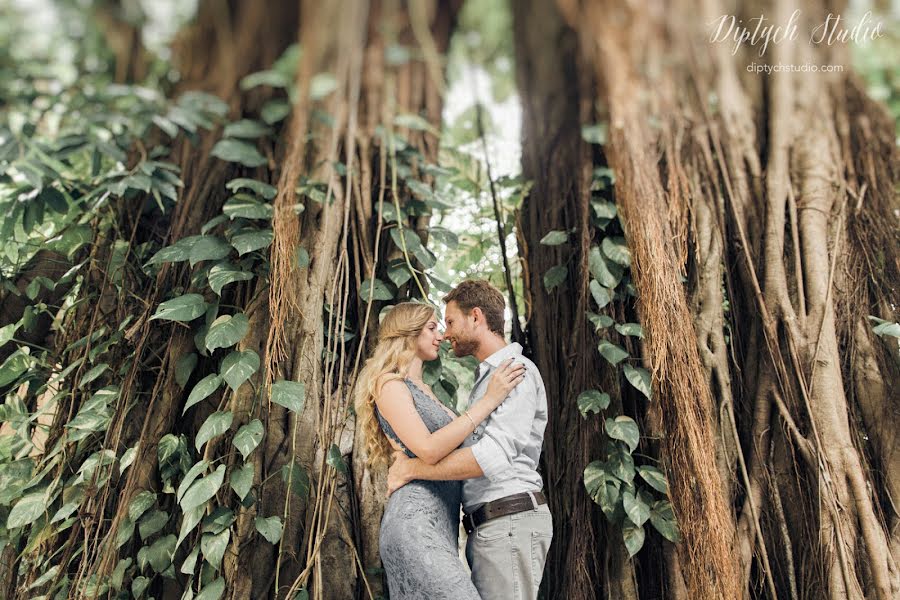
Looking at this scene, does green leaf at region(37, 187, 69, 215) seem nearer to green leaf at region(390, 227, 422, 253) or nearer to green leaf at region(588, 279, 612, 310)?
green leaf at region(390, 227, 422, 253)

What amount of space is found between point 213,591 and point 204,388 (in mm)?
503

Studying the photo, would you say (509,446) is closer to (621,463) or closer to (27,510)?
(621,463)

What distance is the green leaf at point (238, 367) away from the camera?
1680 mm

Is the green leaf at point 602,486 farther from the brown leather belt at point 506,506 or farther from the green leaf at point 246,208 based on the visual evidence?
the green leaf at point 246,208

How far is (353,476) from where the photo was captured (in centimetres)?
189

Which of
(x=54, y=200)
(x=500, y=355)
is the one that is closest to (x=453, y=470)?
(x=500, y=355)

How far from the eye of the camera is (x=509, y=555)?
153 centimetres

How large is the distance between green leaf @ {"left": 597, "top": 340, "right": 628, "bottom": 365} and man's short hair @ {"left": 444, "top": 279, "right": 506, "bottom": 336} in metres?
0.32

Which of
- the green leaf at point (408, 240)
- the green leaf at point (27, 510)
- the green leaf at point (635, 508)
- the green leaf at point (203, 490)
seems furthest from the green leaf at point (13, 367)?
the green leaf at point (635, 508)

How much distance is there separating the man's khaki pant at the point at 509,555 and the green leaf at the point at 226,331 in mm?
804

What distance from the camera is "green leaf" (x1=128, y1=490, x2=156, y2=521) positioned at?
5.58ft

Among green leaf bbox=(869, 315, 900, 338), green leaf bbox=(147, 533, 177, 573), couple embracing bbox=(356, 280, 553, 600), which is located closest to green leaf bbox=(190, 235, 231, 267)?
couple embracing bbox=(356, 280, 553, 600)

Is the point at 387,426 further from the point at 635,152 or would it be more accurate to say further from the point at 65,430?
the point at 65,430

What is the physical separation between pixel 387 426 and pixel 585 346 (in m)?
0.71
